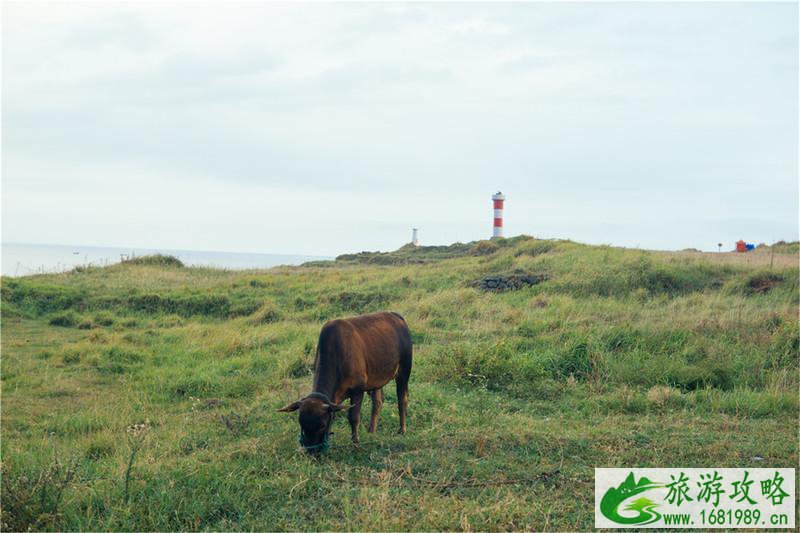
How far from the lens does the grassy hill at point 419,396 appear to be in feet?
17.9

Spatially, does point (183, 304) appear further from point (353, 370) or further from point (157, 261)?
point (353, 370)

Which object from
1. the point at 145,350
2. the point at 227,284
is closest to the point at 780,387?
the point at 145,350

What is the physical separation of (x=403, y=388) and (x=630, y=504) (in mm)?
3013

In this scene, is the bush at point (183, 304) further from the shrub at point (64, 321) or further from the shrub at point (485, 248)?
the shrub at point (485, 248)

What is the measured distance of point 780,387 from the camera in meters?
9.67

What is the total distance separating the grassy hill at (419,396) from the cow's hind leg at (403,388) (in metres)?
0.20

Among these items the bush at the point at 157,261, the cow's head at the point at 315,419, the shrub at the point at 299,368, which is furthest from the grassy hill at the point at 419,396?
the bush at the point at 157,261

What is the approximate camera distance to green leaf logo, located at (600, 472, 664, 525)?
17.4ft

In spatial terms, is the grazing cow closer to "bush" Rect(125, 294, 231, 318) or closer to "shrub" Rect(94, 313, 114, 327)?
"bush" Rect(125, 294, 231, 318)

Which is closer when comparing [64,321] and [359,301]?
[64,321]

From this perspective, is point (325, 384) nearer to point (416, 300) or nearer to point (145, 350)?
point (145, 350)

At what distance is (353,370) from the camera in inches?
277

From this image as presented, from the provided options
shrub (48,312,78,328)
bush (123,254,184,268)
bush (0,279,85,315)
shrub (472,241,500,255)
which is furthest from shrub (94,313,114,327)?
shrub (472,241,500,255)

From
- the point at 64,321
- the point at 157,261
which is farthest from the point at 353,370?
the point at 157,261
